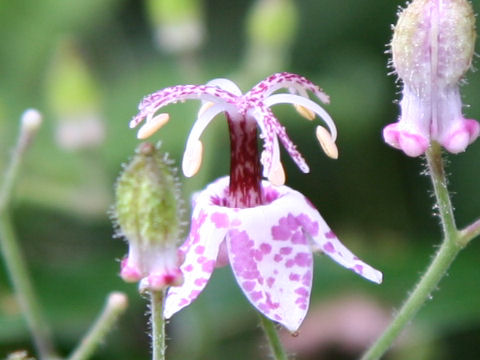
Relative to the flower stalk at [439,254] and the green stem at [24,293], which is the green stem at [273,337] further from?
the green stem at [24,293]

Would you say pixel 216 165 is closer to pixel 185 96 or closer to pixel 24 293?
pixel 24 293

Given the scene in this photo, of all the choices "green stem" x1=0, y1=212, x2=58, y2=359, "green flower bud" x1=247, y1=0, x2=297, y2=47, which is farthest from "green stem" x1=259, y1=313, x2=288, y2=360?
"green flower bud" x1=247, y1=0, x2=297, y2=47

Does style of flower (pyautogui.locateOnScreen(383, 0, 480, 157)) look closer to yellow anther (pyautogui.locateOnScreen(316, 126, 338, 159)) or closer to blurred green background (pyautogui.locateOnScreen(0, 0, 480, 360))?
yellow anther (pyautogui.locateOnScreen(316, 126, 338, 159))

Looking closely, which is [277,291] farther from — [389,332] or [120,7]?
[120,7]

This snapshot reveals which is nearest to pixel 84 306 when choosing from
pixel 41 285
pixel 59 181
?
pixel 41 285

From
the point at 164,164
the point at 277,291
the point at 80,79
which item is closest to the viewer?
the point at 164,164
